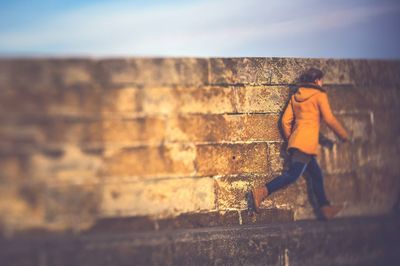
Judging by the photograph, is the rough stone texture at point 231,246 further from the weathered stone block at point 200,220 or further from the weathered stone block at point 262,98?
the weathered stone block at point 262,98

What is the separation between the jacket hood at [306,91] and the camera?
15.7 ft

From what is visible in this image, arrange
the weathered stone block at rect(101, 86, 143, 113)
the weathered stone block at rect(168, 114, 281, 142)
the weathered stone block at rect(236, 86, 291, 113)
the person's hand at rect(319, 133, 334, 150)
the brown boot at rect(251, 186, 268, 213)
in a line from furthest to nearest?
the person's hand at rect(319, 133, 334, 150), the weathered stone block at rect(236, 86, 291, 113), the brown boot at rect(251, 186, 268, 213), the weathered stone block at rect(168, 114, 281, 142), the weathered stone block at rect(101, 86, 143, 113)

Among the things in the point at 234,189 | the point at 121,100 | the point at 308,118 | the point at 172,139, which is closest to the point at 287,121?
the point at 308,118

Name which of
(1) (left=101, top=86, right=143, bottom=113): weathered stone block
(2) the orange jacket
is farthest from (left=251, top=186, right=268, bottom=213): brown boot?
(1) (left=101, top=86, right=143, bottom=113): weathered stone block

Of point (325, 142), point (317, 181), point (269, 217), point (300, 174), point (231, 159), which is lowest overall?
point (269, 217)

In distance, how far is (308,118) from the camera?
4770mm

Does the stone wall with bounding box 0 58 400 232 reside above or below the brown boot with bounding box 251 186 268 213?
above

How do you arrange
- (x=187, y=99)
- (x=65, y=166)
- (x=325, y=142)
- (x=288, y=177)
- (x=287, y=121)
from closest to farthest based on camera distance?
1. (x=65, y=166)
2. (x=187, y=99)
3. (x=288, y=177)
4. (x=287, y=121)
5. (x=325, y=142)

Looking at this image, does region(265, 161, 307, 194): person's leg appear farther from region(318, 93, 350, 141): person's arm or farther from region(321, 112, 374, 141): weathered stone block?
region(321, 112, 374, 141): weathered stone block

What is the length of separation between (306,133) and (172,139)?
1.69 metres

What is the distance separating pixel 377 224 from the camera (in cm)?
498

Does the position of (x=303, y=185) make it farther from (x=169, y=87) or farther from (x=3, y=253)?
(x=3, y=253)

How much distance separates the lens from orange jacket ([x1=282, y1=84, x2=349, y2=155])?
4734 mm

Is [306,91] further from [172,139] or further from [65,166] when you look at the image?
[65,166]
